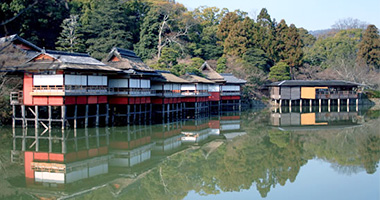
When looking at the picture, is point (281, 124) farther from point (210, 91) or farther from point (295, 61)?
point (295, 61)

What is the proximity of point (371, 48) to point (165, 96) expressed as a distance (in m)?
Answer: 39.9

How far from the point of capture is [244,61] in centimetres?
5025

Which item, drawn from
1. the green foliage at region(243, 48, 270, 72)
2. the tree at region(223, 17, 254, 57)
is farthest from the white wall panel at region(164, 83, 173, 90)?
the tree at region(223, 17, 254, 57)

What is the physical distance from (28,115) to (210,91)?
1931 centimetres

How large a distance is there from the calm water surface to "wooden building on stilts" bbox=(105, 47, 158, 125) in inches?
85.4

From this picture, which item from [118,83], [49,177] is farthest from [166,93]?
[49,177]

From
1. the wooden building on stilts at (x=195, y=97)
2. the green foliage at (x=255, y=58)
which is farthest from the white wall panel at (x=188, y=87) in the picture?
the green foliage at (x=255, y=58)

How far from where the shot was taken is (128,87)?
24391mm

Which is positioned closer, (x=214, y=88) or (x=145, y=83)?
(x=145, y=83)

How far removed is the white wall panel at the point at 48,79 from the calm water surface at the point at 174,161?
2.83m

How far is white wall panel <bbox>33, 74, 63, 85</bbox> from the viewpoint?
20.2 meters

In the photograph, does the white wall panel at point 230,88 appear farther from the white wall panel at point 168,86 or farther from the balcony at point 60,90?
the balcony at point 60,90

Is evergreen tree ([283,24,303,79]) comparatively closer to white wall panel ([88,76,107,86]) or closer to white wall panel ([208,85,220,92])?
white wall panel ([208,85,220,92])

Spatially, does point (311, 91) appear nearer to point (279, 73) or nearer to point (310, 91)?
point (310, 91)
